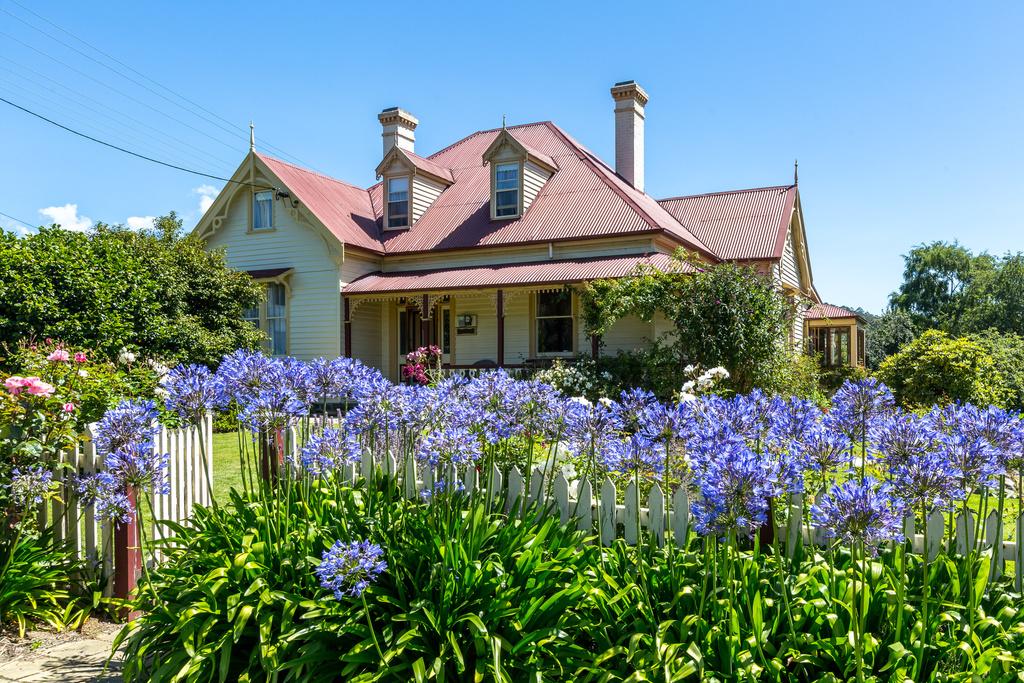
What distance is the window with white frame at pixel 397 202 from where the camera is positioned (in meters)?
21.8

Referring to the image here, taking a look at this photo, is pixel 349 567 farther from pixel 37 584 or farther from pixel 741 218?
pixel 741 218

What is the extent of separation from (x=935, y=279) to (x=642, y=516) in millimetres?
53363

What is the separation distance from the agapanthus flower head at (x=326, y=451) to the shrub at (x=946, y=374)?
14.4 metres

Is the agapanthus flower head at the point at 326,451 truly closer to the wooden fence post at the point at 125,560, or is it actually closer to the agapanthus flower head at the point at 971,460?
the wooden fence post at the point at 125,560

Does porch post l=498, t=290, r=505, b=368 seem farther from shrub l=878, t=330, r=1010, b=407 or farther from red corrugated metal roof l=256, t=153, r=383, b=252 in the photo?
shrub l=878, t=330, r=1010, b=407

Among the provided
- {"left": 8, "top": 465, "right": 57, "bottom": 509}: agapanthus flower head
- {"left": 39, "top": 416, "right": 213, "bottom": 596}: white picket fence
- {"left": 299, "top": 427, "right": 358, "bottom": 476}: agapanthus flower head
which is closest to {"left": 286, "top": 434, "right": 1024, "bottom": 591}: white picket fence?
{"left": 299, "top": 427, "right": 358, "bottom": 476}: agapanthus flower head

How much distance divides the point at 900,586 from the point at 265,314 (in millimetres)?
20114

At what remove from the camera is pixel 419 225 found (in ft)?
70.5

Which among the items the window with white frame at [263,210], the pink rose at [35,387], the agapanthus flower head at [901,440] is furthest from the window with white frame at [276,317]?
the agapanthus flower head at [901,440]

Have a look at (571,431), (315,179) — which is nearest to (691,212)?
(315,179)

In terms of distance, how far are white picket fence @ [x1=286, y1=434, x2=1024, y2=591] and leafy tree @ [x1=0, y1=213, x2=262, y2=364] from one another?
10173 mm

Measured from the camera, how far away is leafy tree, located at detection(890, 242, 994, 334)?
1855 inches

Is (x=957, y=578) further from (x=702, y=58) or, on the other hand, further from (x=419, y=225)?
(x=419, y=225)

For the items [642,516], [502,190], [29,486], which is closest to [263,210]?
[502,190]
